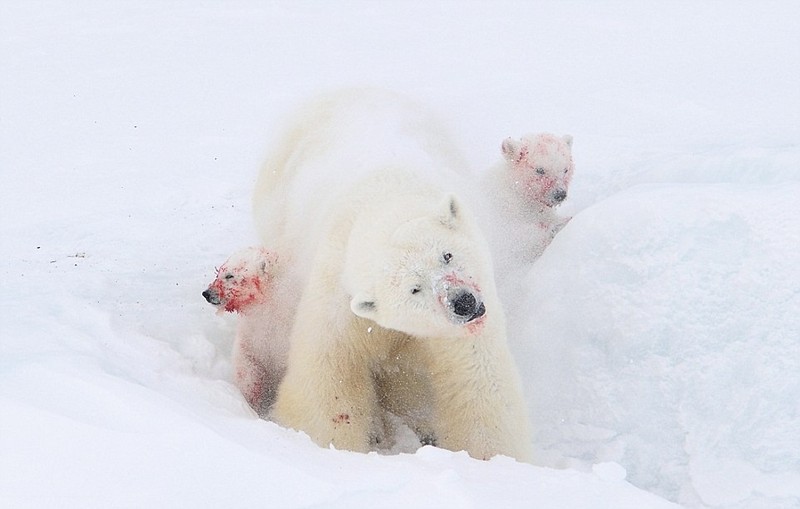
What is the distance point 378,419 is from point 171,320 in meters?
1.30

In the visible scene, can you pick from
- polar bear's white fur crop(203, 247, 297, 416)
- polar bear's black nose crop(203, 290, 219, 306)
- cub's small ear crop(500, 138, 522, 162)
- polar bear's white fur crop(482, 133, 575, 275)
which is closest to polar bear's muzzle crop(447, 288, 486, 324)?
polar bear's white fur crop(203, 247, 297, 416)

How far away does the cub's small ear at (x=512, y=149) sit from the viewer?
18.0ft

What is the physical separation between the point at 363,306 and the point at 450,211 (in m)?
0.50

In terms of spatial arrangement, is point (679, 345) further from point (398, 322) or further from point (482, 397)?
point (398, 322)

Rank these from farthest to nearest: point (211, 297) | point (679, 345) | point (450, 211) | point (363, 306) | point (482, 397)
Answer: point (211, 297) → point (679, 345) → point (482, 397) → point (450, 211) → point (363, 306)

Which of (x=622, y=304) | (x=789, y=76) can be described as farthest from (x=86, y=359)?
(x=789, y=76)

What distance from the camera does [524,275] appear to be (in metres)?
4.71

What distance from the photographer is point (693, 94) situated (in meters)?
6.59

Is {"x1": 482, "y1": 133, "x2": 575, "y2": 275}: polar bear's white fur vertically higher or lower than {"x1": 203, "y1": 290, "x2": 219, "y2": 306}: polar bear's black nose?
higher

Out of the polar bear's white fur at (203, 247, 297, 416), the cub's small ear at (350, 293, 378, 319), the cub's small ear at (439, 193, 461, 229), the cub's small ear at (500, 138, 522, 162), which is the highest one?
the cub's small ear at (439, 193, 461, 229)

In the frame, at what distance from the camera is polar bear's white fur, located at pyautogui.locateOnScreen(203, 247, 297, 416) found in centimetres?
416

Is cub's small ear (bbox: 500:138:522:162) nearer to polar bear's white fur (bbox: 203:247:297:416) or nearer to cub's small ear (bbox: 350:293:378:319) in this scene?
polar bear's white fur (bbox: 203:247:297:416)

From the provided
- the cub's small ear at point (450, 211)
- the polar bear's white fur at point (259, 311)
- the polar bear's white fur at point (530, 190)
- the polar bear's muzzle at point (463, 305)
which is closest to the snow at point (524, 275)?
the polar bear's white fur at point (259, 311)

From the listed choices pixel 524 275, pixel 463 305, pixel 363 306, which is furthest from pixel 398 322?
pixel 524 275
